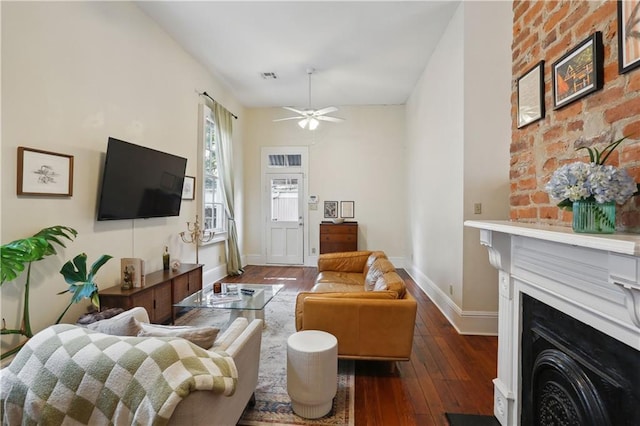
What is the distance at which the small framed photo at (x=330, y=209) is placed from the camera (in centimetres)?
656

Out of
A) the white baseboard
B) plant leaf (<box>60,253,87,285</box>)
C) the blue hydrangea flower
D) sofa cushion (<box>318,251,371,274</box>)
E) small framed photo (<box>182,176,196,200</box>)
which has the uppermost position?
small framed photo (<box>182,176,196,200</box>)

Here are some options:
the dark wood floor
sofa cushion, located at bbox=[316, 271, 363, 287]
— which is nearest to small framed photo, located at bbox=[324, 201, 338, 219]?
sofa cushion, located at bbox=[316, 271, 363, 287]

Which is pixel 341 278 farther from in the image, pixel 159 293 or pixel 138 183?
pixel 138 183

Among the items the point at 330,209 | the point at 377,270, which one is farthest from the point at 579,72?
the point at 330,209

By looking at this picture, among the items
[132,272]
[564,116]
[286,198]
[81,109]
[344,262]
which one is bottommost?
[344,262]

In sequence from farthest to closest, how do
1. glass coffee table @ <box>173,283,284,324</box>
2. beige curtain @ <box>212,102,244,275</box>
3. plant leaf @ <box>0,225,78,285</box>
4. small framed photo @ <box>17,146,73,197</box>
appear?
beige curtain @ <box>212,102,244,275</box>, glass coffee table @ <box>173,283,284,324</box>, small framed photo @ <box>17,146,73,197</box>, plant leaf @ <box>0,225,78,285</box>

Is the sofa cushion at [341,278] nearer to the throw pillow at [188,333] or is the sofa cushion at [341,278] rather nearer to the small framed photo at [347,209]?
the throw pillow at [188,333]

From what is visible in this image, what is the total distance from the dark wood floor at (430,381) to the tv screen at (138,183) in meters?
2.66

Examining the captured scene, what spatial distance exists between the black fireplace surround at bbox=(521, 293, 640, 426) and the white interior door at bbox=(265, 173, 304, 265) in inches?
204

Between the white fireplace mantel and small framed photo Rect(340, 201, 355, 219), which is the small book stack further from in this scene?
small framed photo Rect(340, 201, 355, 219)

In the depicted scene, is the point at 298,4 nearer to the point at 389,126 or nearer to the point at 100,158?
the point at 100,158

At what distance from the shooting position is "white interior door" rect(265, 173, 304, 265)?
6.61 m

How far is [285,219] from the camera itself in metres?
6.64

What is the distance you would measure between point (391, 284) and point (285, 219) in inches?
172
